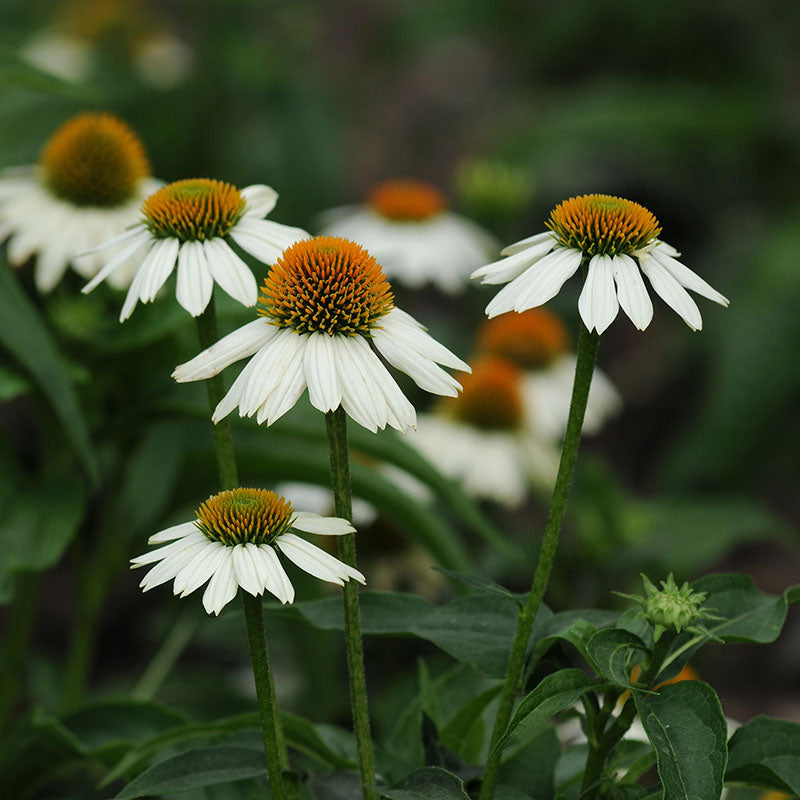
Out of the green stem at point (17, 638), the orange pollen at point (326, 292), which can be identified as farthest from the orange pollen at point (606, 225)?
the green stem at point (17, 638)

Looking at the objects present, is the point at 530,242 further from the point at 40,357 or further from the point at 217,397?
the point at 40,357

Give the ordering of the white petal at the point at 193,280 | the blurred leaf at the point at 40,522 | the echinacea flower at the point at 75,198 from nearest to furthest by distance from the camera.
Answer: the white petal at the point at 193,280 < the blurred leaf at the point at 40,522 < the echinacea flower at the point at 75,198

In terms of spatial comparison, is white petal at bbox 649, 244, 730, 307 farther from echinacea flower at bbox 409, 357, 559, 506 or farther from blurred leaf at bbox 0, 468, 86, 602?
echinacea flower at bbox 409, 357, 559, 506

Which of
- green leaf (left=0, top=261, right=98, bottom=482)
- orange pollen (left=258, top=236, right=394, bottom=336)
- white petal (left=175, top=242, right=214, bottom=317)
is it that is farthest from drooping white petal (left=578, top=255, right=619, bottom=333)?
green leaf (left=0, top=261, right=98, bottom=482)

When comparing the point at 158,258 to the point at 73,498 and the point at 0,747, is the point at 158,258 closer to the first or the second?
the point at 73,498

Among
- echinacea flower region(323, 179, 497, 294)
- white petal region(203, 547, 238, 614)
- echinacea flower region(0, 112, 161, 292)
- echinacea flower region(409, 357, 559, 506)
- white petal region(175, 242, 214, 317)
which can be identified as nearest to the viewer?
white petal region(203, 547, 238, 614)

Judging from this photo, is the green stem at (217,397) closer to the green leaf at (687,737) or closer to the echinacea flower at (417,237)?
the green leaf at (687,737)
